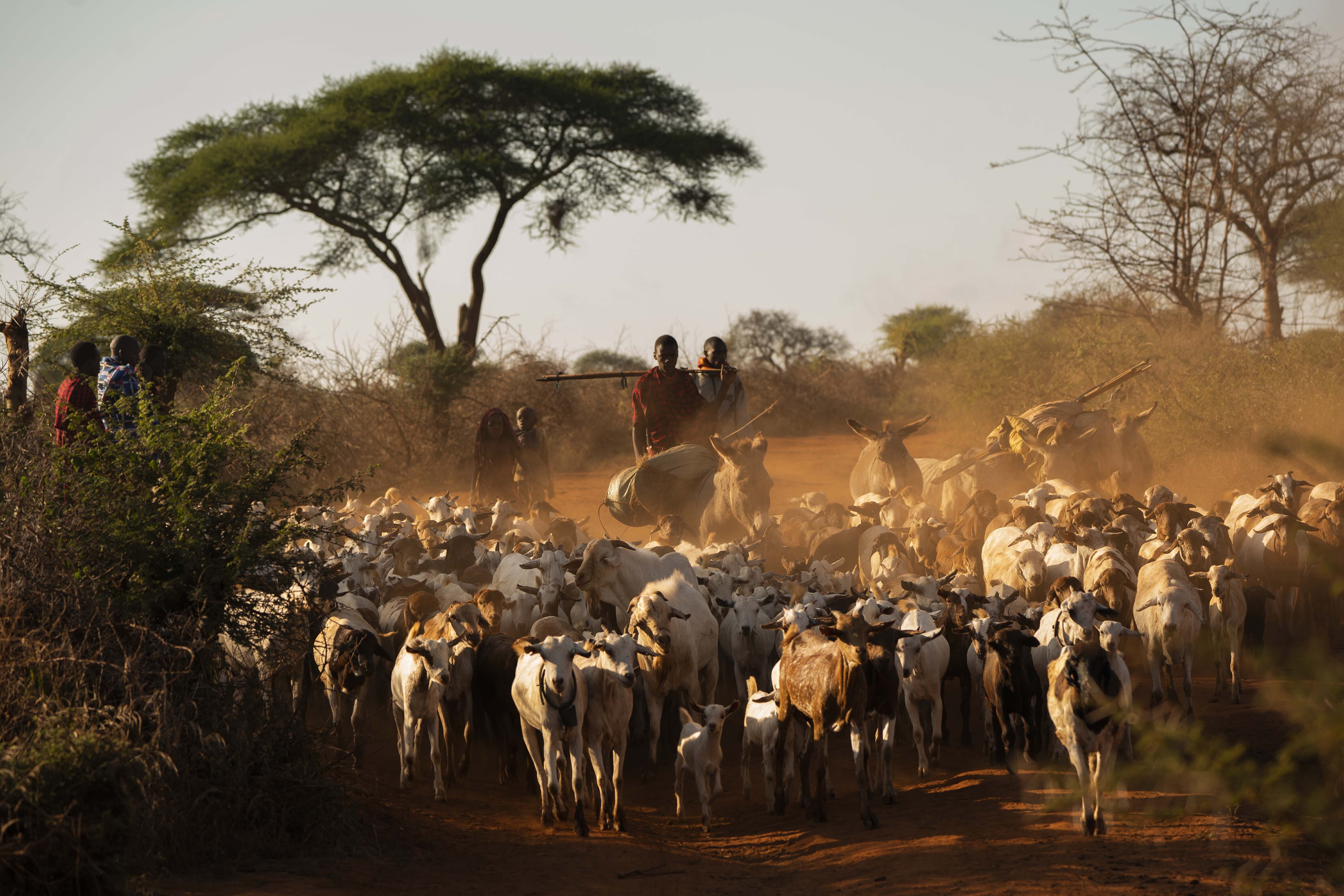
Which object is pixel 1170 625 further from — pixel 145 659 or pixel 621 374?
pixel 621 374

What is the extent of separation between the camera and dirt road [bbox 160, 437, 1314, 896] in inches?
239

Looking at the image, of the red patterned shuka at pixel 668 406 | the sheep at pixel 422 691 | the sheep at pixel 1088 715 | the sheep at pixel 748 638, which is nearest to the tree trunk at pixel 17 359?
the sheep at pixel 422 691

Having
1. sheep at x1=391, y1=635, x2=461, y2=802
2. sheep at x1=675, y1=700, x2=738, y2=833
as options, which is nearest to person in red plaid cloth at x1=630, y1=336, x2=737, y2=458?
sheep at x1=391, y1=635, x2=461, y2=802

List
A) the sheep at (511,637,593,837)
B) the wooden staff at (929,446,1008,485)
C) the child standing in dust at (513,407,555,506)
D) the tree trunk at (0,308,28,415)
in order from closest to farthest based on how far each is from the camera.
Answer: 1. the sheep at (511,637,593,837)
2. the tree trunk at (0,308,28,415)
3. the wooden staff at (929,446,1008,485)
4. the child standing in dust at (513,407,555,506)

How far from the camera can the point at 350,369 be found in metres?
26.2

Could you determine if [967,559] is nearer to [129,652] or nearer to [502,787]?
[502,787]

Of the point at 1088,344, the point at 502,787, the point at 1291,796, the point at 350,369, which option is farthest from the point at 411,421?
the point at 1291,796

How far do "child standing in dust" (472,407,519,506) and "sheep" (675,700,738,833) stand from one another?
9.46 meters

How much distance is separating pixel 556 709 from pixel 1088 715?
3.13 m

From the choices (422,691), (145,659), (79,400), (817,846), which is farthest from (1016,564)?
(79,400)

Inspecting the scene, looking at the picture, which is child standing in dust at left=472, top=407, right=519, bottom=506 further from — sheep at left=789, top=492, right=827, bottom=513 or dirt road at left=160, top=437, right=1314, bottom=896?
dirt road at left=160, top=437, right=1314, bottom=896

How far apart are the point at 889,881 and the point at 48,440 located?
563cm

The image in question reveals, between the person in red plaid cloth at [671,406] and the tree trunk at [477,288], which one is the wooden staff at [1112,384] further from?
the tree trunk at [477,288]

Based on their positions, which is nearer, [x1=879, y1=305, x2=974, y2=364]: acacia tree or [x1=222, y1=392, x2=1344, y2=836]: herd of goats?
[x1=222, y1=392, x2=1344, y2=836]: herd of goats
